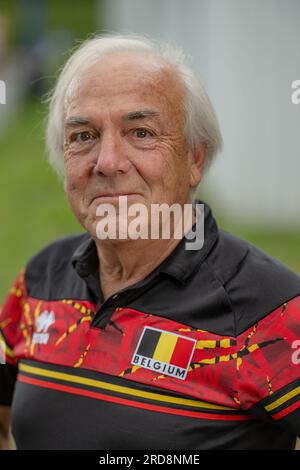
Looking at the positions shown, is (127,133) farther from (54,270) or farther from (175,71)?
(54,270)

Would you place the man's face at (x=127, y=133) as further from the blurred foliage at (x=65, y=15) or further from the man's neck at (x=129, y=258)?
the blurred foliage at (x=65, y=15)

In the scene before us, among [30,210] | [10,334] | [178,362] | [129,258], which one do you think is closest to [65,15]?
[30,210]

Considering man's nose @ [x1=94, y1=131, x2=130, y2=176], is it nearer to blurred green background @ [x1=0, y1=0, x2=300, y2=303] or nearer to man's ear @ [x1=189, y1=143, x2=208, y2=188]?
man's ear @ [x1=189, y1=143, x2=208, y2=188]

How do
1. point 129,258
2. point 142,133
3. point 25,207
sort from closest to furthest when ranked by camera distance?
point 142,133, point 129,258, point 25,207

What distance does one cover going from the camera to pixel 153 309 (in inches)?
86.0

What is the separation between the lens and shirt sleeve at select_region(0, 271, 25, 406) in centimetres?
255

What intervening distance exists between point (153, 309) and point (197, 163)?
465mm

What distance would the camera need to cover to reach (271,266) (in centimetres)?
221

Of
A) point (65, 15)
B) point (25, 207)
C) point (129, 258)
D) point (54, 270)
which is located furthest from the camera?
point (65, 15)

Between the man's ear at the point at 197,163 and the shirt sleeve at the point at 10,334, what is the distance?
0.70 m

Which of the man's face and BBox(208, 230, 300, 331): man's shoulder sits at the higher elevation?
the man's face

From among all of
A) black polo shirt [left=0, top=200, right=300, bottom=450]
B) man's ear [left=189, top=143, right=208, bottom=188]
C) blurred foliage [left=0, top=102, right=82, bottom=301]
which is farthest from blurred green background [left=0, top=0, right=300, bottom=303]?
black polo shirt [left=0, top=200, right=300, bottom=450]

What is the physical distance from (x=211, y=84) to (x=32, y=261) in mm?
6686

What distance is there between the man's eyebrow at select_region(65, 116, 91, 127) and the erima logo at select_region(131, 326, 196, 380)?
598mm
